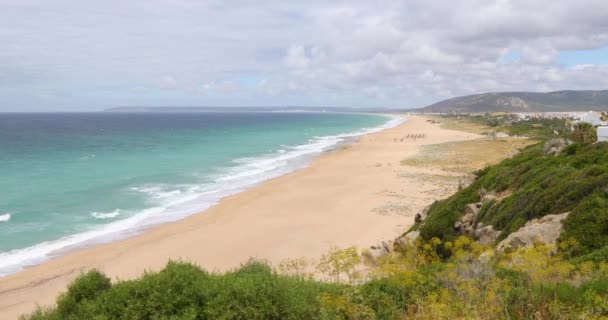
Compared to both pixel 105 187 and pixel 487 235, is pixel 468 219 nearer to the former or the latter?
pixel 487 235

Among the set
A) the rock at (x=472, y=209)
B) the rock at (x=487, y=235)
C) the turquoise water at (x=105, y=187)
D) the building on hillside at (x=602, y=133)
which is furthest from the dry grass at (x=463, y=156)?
the rock at (x=487, y=235)

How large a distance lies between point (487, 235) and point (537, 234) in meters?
2.71

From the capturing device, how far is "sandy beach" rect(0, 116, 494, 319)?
56.7 feet

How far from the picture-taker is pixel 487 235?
13.8 m

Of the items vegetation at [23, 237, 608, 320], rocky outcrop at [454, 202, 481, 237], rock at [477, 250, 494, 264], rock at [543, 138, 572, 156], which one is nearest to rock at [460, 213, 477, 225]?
rocky outcrop at [454, 202, 481, 237]

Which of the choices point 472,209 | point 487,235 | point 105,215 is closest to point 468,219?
point 472,209

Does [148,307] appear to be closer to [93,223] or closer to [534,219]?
[534,219]

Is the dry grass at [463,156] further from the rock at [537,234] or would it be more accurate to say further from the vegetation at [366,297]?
the vegetation at [366,297]

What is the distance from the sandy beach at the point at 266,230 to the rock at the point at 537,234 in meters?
8.49

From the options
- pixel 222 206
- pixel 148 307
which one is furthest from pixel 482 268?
pixel 222 206

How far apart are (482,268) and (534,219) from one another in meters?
6.04

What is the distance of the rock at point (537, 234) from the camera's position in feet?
35.6

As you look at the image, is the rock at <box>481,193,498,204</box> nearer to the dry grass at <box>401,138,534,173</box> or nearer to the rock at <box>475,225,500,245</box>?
the rock at <box>475,225,500,245</box>

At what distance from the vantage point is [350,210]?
25672 mm
